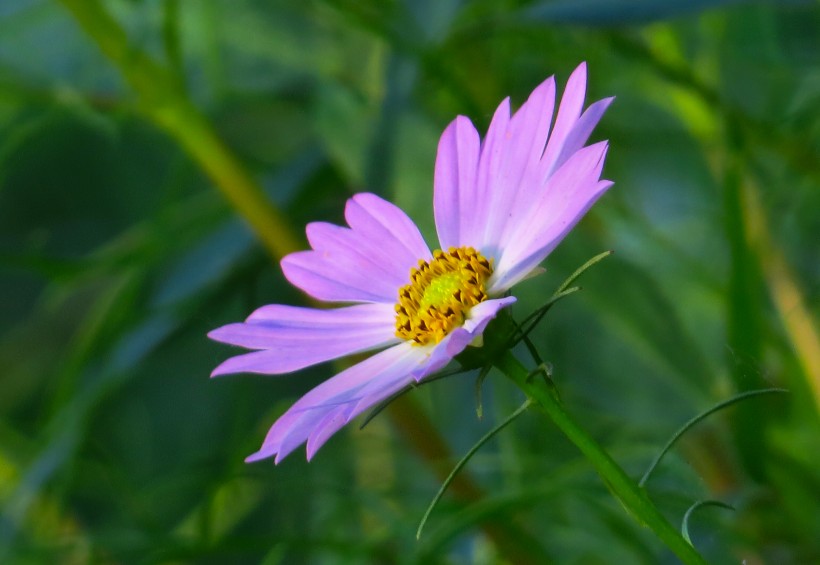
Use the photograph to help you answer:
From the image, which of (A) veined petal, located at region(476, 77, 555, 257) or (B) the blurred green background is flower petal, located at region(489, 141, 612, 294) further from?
(B) the blurred green background

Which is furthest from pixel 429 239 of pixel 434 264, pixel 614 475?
pixel 614 475

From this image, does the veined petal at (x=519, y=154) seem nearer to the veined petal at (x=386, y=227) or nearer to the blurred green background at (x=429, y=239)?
the veined petal at (x=386, y=227)

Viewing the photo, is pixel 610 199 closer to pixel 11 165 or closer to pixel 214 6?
pixel 214 6

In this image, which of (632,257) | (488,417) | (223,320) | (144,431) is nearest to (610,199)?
(632,257)

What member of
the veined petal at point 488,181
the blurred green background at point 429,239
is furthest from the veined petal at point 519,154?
the blurred green background at point 429,239

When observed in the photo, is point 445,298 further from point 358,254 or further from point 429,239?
point 429,239

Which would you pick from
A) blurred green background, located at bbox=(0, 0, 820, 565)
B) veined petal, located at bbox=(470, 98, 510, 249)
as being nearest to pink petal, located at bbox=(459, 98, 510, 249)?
veined petal, located at bbox=(470, 98, 510, 249)

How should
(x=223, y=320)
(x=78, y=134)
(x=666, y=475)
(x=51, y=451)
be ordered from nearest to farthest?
1. (x=666, y=475)
2. (x=51, y=451)
3. (x=223, y=320)
4. (x=78, y=134)
